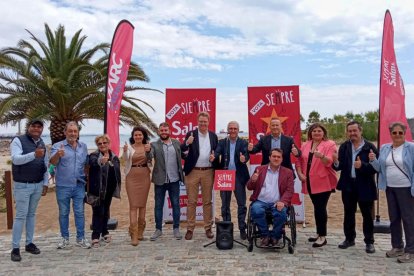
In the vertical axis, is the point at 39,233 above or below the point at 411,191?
below

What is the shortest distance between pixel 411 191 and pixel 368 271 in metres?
1.14

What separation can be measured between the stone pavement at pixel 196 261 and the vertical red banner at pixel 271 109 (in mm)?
2137

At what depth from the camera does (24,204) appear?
5414mm

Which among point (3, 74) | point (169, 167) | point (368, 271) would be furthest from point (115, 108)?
point (3, 74)

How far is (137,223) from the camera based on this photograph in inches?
245

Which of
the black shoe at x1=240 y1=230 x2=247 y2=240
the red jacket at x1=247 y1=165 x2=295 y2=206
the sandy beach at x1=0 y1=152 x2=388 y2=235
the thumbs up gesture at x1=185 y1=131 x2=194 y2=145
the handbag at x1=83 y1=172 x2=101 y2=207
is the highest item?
the thumbs up gesture at x1=185 y1=131 x2=194 y2=145

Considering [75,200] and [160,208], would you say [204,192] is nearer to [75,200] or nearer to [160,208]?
[160,208]

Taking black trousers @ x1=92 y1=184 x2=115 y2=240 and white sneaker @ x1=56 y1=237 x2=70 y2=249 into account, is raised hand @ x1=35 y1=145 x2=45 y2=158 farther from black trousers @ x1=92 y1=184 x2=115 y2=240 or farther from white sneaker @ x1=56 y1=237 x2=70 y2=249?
white sneaker @ x1=56 y1=237 x2=70 y2=249

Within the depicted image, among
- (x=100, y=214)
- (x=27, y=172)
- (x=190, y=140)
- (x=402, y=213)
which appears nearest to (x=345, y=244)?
(x=402, y=213)

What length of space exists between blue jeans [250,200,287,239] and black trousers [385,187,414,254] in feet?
4.54

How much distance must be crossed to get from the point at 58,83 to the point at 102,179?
7.77 metres

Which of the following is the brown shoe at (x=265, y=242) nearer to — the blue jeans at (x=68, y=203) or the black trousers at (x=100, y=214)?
the black trousers at (x=100, y=214)

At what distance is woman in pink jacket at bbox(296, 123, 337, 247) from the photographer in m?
5.75

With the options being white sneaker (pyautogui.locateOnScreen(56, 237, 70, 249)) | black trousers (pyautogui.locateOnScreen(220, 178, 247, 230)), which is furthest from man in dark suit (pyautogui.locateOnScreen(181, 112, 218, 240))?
white sneaker (pyautogui.locateOnScreen(56, 237, 70, 249))
